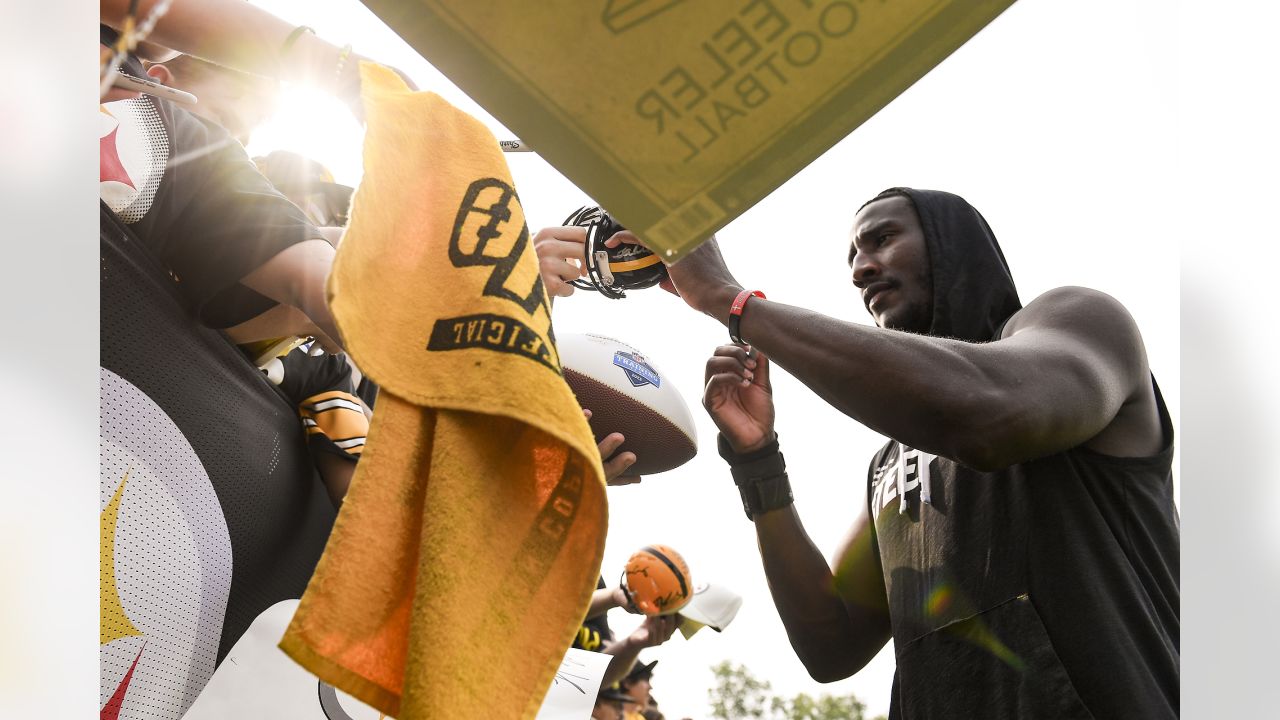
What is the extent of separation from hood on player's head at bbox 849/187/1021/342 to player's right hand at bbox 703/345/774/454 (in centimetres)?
43

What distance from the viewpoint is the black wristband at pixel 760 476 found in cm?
270

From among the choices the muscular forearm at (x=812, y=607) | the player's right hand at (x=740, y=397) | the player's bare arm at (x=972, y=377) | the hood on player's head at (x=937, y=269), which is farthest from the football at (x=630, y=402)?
the hood on player's head at (x=937, y=269)

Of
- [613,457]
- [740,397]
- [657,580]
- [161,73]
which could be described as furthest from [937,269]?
[161,73]

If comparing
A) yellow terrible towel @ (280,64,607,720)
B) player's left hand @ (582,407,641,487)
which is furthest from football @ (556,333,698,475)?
yellow terrible towel @ (280,64,607,720)

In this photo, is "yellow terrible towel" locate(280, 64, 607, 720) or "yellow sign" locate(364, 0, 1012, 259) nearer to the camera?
"yellow sign" locate(364, 0, 1012, 259)

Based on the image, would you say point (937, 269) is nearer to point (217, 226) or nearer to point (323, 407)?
point (323, 407)

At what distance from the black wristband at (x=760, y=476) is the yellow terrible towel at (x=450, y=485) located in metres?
1.63

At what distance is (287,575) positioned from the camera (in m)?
1.59

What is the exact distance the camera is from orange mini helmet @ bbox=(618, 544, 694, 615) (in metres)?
3.32

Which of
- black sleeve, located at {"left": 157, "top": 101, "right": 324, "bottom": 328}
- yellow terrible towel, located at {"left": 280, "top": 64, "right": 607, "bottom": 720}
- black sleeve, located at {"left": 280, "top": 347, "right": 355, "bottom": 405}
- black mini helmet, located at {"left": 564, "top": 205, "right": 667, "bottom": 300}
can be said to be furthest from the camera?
black sleeve, located at {"left": 280, "top": 347, "right": 355, "bottom": 405}

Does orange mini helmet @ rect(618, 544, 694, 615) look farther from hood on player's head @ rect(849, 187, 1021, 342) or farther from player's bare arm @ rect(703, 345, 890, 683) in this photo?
hood on player's head @ rect(849, 187, 1021, 342)
